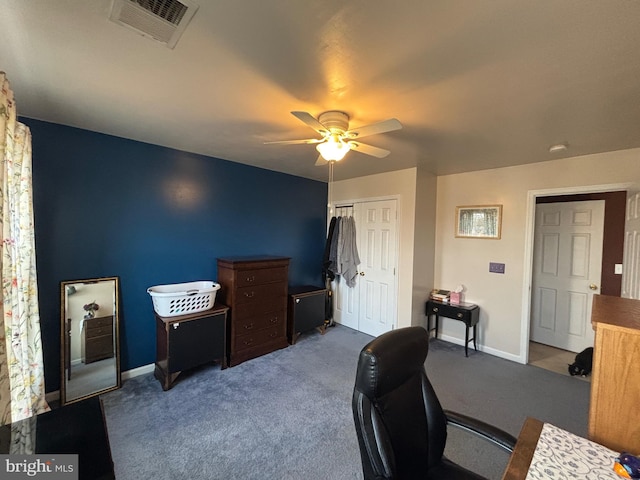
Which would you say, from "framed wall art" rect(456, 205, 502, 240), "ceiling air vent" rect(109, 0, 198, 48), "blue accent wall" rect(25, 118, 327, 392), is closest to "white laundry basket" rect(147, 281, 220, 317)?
"blue accent wall" rect(25, 118, 327, 392)

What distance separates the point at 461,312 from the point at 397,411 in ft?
8.67

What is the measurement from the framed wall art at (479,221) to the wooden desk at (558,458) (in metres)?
2.79

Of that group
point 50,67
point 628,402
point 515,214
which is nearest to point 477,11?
point 628,402

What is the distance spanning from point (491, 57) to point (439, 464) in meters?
1.99

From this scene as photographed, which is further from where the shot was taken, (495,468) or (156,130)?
(156,130)

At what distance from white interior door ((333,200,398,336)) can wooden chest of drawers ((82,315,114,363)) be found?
10.1 ft

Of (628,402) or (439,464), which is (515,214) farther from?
(439,464)

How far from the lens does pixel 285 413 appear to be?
2227 millimetres

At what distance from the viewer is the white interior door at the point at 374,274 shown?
377 cm

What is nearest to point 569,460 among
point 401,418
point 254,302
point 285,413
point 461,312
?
point 401,418

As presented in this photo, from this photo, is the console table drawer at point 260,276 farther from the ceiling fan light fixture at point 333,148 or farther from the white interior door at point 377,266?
the ceiling fan light fixture at point 333,148

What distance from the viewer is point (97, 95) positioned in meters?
1.81

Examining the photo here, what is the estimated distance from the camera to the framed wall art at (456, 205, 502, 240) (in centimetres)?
338

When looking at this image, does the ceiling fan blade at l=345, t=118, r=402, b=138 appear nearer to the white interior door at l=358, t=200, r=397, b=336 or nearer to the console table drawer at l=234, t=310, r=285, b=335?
the white interior door at l=358, t=200, r=397, b=336
